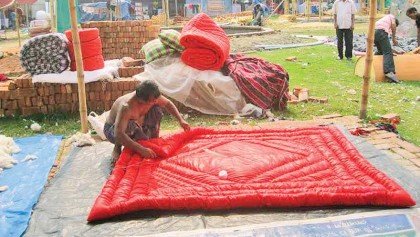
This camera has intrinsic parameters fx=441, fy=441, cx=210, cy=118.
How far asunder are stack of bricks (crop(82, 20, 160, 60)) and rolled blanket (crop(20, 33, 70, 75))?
16.2 ft

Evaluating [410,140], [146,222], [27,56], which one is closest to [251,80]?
[410,140]

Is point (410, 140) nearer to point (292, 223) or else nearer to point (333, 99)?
point (333, 99)

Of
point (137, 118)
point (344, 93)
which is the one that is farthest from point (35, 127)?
point (344, 93)

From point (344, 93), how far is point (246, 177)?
4.43 meters

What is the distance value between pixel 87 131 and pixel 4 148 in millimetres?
1015

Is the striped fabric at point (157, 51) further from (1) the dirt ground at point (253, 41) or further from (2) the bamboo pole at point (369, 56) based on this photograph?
(1) the dirt ground at point (253, 41)

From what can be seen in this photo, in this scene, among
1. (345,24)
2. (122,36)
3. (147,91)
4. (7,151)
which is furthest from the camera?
(122,36)

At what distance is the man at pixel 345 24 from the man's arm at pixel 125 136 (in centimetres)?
796

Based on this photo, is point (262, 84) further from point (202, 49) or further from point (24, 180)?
point (24, 180)

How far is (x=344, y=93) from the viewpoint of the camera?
24.5ft

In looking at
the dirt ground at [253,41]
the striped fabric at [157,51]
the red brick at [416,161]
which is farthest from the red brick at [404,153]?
the dirt ground at [253,41]

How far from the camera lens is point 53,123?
20.5 ft

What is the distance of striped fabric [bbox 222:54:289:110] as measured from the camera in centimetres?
648

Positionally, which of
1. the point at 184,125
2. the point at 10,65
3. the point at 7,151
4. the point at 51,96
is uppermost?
the point at 10,65
